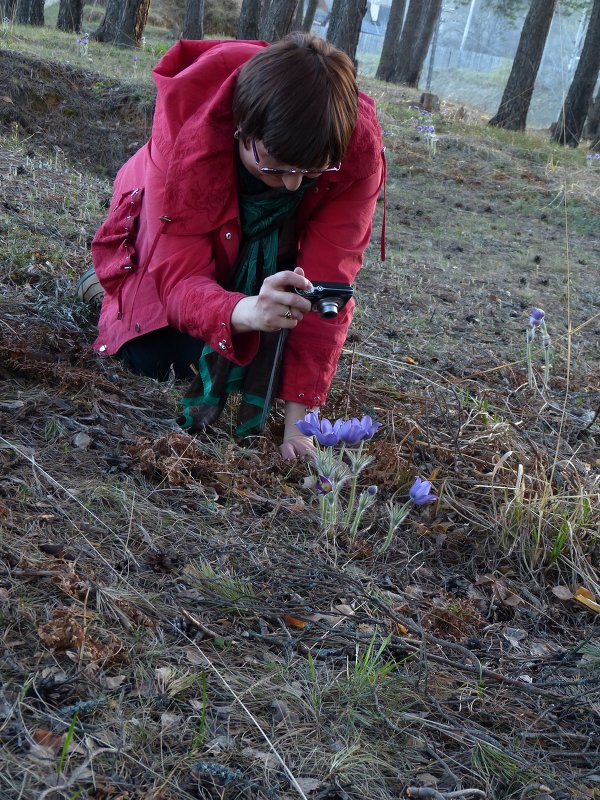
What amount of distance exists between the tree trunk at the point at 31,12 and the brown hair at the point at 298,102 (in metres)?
13.7

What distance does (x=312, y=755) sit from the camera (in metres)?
1.56

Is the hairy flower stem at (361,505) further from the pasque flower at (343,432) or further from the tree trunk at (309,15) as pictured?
the tree trunk at (309,15)

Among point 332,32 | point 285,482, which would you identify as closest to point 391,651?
point 285,482

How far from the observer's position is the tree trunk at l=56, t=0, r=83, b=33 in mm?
13414

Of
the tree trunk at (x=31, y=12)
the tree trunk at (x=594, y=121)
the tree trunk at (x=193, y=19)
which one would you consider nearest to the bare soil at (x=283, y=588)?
the tree trunk at (x=193, y=19)

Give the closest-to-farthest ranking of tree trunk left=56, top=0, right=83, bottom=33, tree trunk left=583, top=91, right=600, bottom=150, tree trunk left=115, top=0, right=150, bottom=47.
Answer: tree trunk left=115, top=0, right=150, bottom=47, tree trunk left=56, top=0, right=83, bottom=33, tree trunk left=583, top=91, right=600, bottom=150

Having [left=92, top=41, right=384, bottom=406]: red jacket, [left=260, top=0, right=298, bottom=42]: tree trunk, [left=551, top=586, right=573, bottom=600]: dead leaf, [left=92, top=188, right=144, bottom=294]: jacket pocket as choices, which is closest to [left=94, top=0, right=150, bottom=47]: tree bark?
[left=260, top=0, right=298, bottom=42]: tree trunk

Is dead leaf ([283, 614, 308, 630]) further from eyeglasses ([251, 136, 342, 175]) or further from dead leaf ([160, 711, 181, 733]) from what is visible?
eyeglasses ([251, 136, 342, 175])

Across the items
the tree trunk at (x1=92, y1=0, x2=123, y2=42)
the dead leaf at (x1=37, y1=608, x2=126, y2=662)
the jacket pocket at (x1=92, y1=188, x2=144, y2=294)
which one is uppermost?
the tree trunk at (x1=92, y1=0, x2=123, y2=42)

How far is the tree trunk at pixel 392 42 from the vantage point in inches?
791

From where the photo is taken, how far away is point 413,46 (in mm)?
19312

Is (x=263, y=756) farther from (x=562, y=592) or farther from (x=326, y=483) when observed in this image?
(x=562, y=592)

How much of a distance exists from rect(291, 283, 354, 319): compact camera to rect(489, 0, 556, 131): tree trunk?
13.1 m

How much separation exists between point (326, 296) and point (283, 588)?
88 centimetres
